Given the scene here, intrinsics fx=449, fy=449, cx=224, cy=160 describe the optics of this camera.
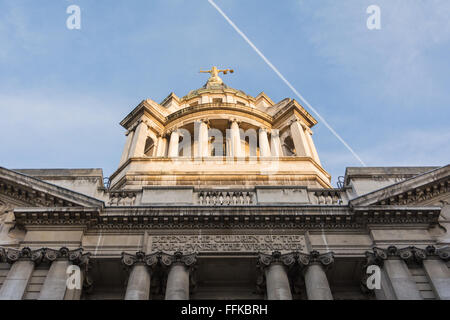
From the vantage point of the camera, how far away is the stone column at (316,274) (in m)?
14.2

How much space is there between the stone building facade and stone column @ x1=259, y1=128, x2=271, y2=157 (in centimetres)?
1069

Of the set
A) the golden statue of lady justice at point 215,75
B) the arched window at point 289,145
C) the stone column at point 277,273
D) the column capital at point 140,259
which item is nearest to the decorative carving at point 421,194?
the stone column at point 277,273

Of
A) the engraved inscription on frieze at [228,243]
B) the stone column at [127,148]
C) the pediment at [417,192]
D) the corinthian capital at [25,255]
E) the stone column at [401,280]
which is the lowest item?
the stone column at [401,280]

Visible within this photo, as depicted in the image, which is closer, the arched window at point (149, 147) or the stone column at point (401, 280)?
the stone column at point (401, 280)

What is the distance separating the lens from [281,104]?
35188 millimetres

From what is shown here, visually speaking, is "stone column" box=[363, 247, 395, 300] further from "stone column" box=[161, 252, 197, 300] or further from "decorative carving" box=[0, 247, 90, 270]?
"decorative carving" box=[0, 247, 90, 270]

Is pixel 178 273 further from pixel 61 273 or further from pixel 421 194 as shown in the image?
pixel 421 194

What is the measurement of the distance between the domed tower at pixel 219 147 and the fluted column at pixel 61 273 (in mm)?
8622

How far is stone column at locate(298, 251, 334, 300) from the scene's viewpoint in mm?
14156

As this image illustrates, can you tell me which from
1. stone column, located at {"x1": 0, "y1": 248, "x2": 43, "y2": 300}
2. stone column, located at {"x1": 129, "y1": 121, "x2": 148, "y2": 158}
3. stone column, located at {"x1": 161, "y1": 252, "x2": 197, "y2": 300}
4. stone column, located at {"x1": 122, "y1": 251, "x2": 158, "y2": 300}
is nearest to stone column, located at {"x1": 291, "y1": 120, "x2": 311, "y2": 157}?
stone column, located at {"x1": 129, "y1": 121, "x2": 148, "y2": 158}

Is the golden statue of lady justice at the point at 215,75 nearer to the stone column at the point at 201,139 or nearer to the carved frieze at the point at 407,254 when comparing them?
the stone column at the point at 201,139

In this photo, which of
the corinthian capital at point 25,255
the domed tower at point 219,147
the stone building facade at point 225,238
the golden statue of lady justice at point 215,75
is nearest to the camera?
the stone building facade at point 225,238
